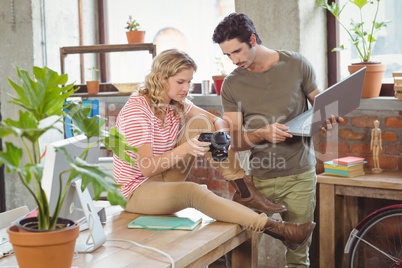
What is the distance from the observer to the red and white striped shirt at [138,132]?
2451 mm

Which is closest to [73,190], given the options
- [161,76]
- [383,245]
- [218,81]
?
[161,76]

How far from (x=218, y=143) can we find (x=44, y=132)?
1104 millimetres

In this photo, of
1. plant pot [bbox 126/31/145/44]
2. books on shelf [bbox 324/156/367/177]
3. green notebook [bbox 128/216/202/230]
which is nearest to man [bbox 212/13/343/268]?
books on shelf [bbox 324/156/367/177]

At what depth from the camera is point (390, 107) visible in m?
3.09

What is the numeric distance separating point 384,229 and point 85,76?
273cm

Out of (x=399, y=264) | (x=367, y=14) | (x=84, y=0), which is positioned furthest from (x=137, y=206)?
(x=84, y=0)

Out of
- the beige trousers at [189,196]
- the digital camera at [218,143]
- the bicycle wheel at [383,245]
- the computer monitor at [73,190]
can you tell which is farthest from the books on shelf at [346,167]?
the computer monitor at [73,190]

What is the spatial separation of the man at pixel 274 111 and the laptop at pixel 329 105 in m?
0.08

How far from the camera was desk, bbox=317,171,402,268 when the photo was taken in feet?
9.45

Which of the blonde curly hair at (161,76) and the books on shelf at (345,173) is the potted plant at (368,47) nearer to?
the books on shelf at (345,173)

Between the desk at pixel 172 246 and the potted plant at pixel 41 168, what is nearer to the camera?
the potted plant at pixel 41 168

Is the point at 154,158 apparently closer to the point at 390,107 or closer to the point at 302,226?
the point at 302,226

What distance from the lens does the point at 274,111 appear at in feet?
8.79

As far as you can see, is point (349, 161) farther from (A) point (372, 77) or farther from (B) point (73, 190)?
(B) point (73, 190)
